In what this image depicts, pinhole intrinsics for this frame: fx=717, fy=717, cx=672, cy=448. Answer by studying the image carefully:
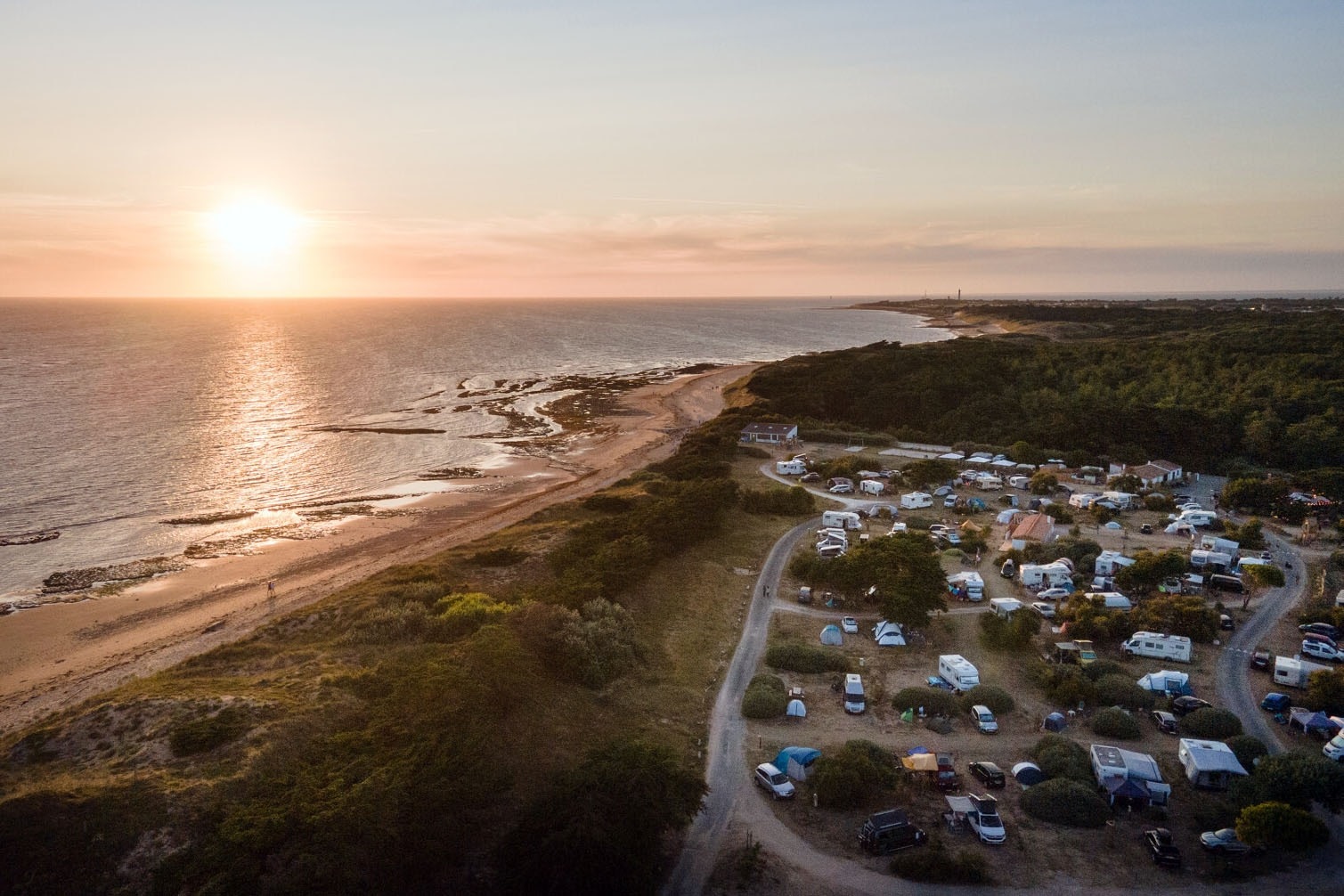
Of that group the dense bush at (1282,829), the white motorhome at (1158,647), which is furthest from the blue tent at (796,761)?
the white motorhome at (1158,647)

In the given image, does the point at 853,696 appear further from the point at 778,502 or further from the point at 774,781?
the point at 778,502

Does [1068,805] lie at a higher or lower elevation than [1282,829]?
lower

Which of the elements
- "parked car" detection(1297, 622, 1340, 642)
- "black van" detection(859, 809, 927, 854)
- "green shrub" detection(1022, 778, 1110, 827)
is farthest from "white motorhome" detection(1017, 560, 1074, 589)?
"black van" detection(859, 809, 927, 854)

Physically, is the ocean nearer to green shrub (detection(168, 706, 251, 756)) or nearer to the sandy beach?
the sandy beach

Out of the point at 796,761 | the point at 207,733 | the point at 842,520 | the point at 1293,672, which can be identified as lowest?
the point at 796,761

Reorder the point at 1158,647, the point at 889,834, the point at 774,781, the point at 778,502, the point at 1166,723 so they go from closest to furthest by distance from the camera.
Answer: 1. the point at 889,834
2. the point at 774,781
3. the point at 1166,723
4. the point at 1158,647
5. the point at 778,502

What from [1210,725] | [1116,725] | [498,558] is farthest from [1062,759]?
[498,558]

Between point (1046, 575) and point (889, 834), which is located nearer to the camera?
point (889, 834)
